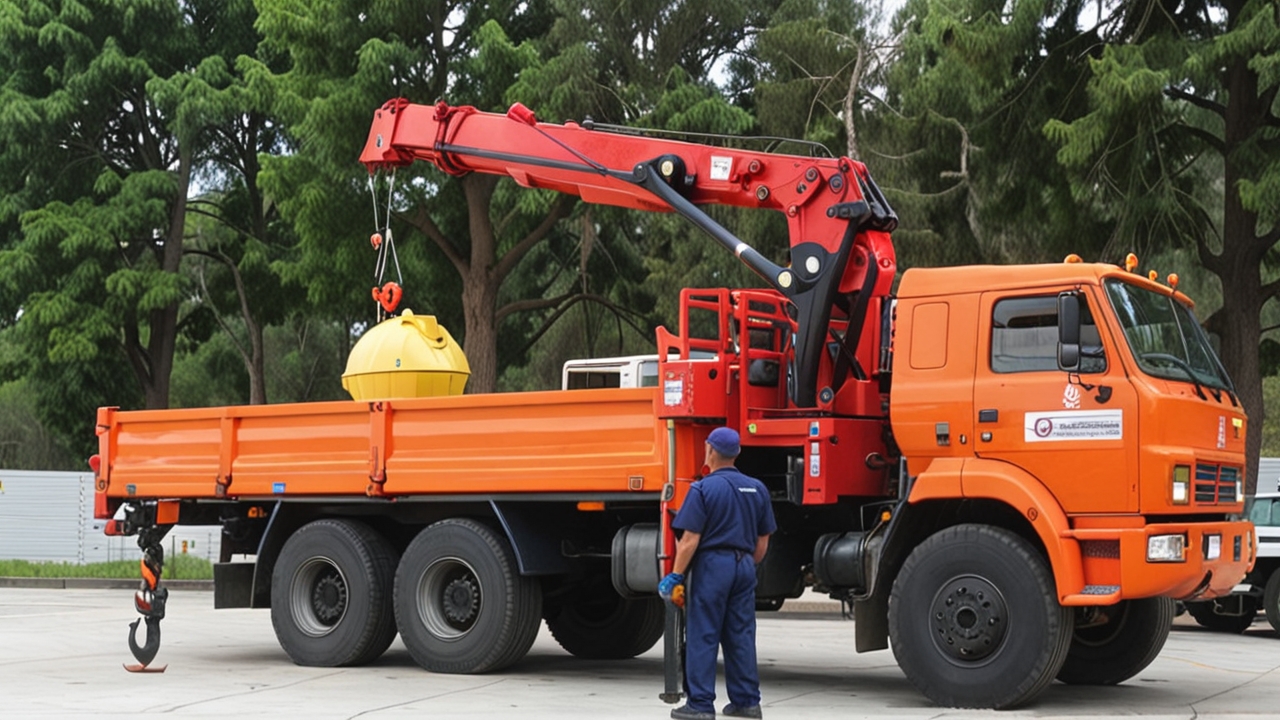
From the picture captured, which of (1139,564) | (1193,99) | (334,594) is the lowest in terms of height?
(334,594)

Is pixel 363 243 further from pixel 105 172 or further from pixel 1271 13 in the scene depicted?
pixel 1271 13

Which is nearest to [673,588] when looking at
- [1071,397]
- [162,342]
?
[1071,397]

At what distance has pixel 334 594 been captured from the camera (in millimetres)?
13344

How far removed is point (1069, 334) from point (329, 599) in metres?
6.38

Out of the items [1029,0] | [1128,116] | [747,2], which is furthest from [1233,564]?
[747,2]

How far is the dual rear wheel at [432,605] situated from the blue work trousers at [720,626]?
2.83 m

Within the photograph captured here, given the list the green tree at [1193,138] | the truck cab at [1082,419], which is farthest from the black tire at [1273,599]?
the truck cab at [1082,419]

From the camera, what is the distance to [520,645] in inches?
483

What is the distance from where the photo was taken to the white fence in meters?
30.7

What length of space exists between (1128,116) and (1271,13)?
1894 millimetres

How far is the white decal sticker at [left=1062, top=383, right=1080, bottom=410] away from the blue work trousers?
225 centimetres

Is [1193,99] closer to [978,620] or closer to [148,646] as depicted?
[978,620]

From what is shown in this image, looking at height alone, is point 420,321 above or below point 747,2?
below

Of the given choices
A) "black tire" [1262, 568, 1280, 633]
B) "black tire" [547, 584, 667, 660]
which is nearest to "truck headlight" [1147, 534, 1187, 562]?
"black tire" [547, 584, 667, 660]
